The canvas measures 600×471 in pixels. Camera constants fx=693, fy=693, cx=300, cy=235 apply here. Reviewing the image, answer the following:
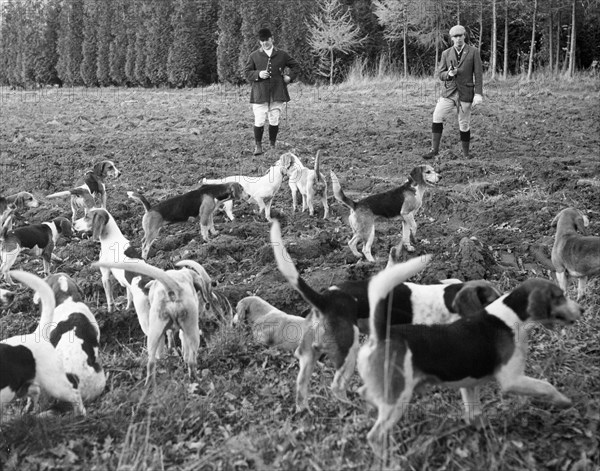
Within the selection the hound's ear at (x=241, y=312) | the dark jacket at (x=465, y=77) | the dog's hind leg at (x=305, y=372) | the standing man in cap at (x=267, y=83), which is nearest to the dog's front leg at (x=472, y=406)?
the dog's hind leg at (x=305, y=372)

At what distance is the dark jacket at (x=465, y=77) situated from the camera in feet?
38.5

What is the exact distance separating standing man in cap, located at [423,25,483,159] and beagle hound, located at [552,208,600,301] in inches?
221

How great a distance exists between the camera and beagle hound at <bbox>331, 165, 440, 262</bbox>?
7.55 meters

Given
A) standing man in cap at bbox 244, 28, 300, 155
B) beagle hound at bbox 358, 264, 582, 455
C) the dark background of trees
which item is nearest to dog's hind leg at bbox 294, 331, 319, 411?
beagle hound at bbox 358, 264, 582, 455

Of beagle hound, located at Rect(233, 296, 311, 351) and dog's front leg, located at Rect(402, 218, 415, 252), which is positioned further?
dog's front leg, located at Rect(402, 218, 415, 252)

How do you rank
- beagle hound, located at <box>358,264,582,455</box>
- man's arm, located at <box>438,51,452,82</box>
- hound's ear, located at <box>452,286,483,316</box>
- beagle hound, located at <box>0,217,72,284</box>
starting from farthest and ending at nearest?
man's arm, located at <box>438,51,452,82</box> < beagle hound, located at <box>0,217,72,284</box> < hound's ear, located at <box>452,286,483,316</box> < beagle hound, located at <box>358,264,582,455</box>

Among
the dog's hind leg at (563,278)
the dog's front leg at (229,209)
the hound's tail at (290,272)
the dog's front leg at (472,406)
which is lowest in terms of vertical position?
the dog's front leg at (472,406)

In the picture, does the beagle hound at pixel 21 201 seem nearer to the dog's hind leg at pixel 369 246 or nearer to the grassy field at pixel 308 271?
the grassy field at pixel 308 271

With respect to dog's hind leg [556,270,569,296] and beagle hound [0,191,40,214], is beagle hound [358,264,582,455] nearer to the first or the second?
dog's hind leg [556,270,569,296]

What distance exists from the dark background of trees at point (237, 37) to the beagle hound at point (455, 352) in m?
25.8

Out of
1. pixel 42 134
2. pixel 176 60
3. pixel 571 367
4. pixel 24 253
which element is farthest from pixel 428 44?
pixel 571 367

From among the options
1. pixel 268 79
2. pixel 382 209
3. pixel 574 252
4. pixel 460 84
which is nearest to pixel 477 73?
pixel 460 84

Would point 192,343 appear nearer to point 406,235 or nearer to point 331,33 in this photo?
point 406,235

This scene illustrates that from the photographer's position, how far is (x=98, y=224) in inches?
288
